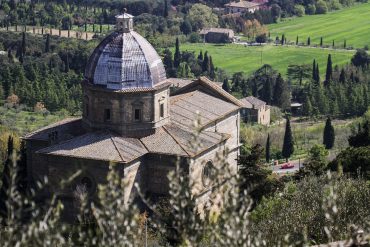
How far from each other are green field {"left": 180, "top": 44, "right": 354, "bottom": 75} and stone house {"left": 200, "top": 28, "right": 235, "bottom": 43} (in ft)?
6.76

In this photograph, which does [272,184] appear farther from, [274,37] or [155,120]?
[274,37]

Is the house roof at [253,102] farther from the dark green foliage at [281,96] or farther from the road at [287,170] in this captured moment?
the road at [287,170]

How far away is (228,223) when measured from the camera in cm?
1748

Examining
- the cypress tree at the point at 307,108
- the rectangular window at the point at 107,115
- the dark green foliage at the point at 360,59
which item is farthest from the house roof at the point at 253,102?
the rectangular window at the point at 107,115

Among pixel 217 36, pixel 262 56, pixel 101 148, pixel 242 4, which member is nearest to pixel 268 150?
pixel 101 148

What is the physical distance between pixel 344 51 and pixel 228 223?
100 meters

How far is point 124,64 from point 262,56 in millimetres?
71054

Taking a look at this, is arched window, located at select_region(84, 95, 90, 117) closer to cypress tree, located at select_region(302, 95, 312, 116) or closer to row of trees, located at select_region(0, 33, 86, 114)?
row of trees, located at select_region(0, 33, 86, 114)

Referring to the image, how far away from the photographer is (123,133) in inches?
1766

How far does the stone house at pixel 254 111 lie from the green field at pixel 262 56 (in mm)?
23457

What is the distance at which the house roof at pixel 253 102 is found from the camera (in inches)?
3140

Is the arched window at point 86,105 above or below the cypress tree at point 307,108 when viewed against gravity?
above

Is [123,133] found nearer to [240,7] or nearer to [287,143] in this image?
[287,143]

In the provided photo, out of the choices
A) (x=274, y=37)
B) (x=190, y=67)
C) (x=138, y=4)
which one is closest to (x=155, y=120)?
(x=190, y=67)
